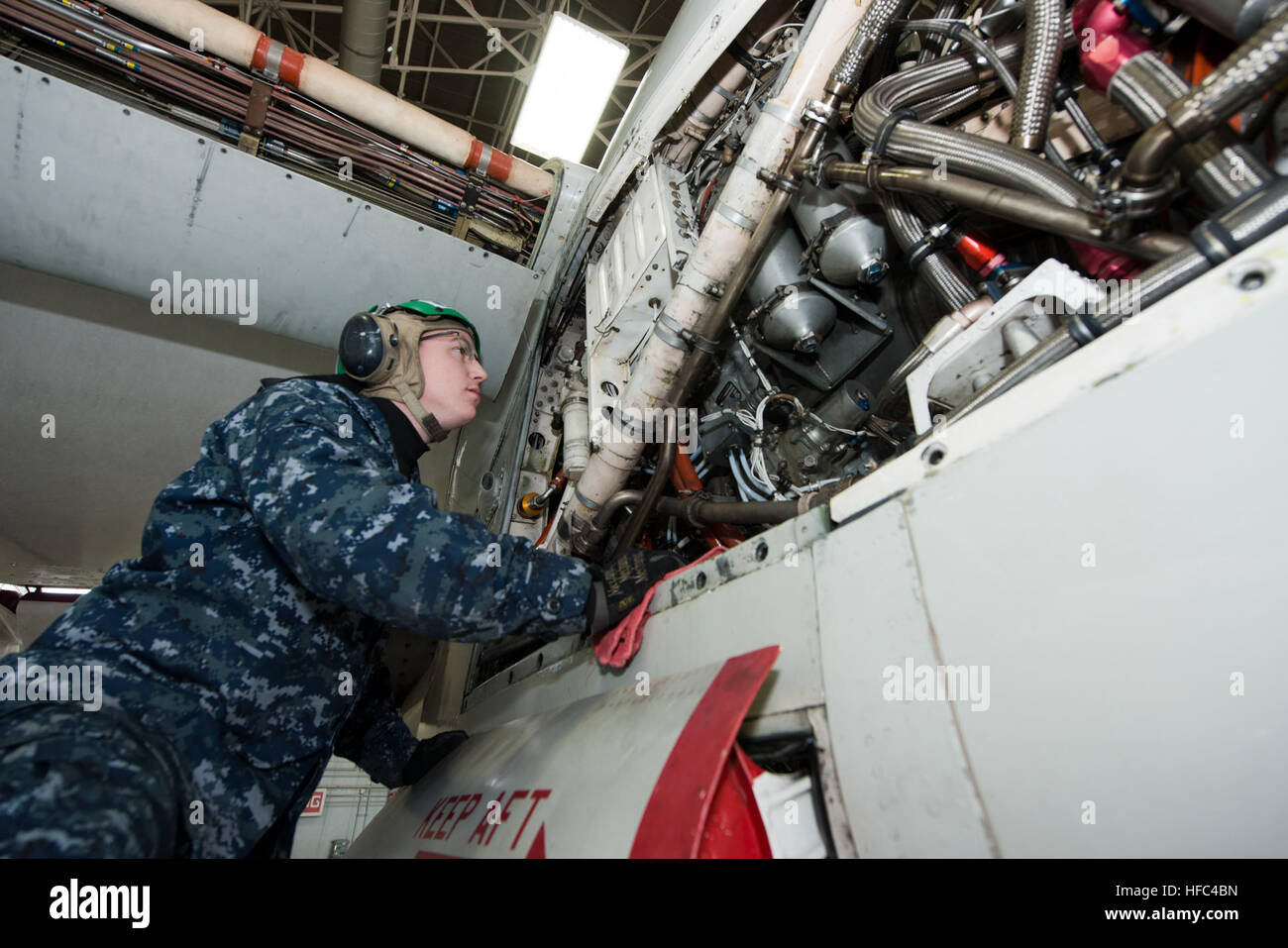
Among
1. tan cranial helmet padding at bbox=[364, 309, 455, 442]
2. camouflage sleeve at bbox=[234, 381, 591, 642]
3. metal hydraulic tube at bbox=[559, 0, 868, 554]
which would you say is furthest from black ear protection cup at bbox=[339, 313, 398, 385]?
metal hydraulic tube at bbox=[559, 0, 868, 554]

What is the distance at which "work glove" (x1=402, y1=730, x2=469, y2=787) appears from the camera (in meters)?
1.98

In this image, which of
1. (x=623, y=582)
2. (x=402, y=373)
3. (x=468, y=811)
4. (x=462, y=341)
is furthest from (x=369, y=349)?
(x=468, y=811)

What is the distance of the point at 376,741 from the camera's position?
1981 mm

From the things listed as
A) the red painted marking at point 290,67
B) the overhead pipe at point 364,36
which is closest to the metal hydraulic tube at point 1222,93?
the red painted marking at point 290,67

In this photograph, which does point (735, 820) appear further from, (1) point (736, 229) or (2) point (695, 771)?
(1) point (736, 229)

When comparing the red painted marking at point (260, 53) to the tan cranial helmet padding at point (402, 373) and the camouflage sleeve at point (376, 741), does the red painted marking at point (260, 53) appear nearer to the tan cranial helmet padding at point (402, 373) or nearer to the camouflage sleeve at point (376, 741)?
the tan cranial helmet padding at point (402, 373)

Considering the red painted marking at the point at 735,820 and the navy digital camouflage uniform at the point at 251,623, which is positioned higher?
the navy digital camouflage uniform at the point at 251,623

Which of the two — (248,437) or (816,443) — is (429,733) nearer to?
(248,437)

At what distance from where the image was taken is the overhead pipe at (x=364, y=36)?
441 cm

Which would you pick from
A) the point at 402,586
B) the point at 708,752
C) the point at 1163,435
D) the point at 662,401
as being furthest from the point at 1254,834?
the point at 662,401

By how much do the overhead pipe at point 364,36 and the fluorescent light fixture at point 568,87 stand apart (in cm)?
188

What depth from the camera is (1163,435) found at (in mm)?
562

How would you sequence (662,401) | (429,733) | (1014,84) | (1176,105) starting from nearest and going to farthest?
(1176,105)
(1014,84)
(662,401)
(429,733)
